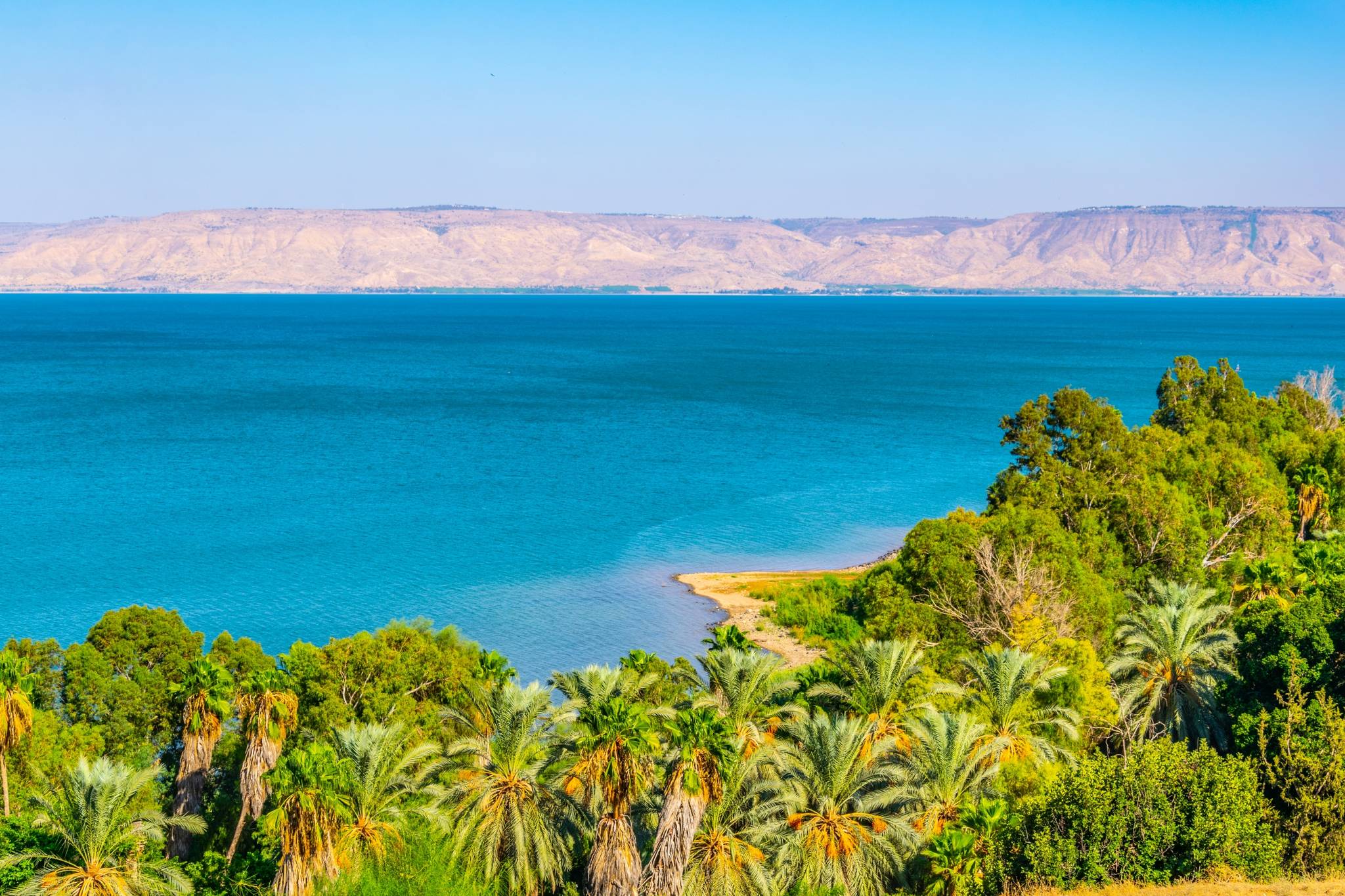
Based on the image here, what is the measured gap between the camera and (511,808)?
23422mm

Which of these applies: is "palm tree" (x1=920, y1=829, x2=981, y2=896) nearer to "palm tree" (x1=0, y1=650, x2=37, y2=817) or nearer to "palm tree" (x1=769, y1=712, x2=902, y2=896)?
"palm tree" (x1=769, y1=712, x2=902, y2=896)

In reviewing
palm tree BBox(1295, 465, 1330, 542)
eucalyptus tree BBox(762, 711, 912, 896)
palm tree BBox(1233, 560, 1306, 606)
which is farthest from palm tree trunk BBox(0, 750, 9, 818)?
palm tree BBox(1295, 465, 1330, 542)

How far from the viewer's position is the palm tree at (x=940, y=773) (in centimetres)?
2386

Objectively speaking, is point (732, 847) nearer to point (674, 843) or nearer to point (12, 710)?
point (674, 843)

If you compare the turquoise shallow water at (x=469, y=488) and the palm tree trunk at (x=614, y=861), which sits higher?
the palm tree trunk at (x=614, y=861)

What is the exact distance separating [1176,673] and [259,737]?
74.0 feet

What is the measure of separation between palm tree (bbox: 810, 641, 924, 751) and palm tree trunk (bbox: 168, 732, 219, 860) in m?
13.9

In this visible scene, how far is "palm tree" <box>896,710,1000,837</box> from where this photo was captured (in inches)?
939

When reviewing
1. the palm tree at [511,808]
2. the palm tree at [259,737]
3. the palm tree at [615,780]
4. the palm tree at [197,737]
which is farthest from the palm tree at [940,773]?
the palm tree at [197,737]

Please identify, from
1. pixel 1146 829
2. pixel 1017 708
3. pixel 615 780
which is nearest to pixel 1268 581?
pixel 1017 708

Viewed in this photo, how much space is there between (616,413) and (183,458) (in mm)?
44291

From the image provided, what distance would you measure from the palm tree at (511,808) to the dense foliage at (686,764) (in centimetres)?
6

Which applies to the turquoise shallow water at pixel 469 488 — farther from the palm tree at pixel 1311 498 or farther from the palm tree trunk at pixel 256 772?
the palm tree trunk at pixel 256 772

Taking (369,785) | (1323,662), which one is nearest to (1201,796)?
(1323,662)
